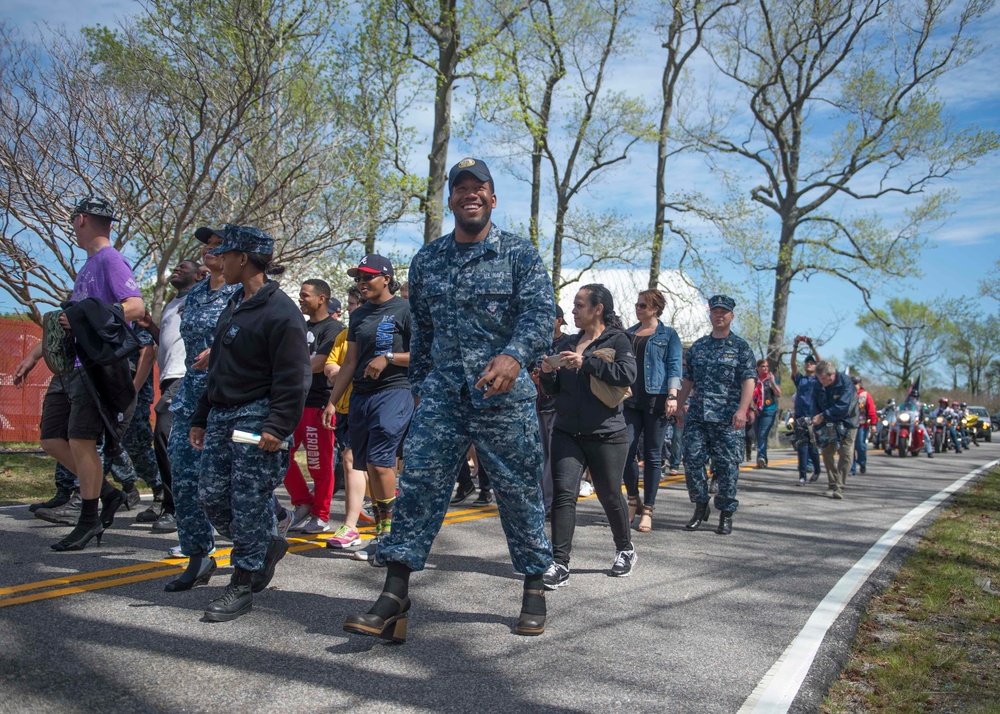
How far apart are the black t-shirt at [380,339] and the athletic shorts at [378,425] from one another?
0.24 ft

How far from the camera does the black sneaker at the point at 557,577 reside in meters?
5.37

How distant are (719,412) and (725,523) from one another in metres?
1.03

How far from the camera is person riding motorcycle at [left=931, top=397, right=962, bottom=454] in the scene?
27.1m

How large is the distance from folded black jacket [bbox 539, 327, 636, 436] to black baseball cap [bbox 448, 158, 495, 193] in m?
1.78

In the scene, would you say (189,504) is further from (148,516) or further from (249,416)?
(148,516)

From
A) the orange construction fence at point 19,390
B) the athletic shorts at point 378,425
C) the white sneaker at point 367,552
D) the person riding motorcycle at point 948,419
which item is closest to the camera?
the white sneaker at point 367,552

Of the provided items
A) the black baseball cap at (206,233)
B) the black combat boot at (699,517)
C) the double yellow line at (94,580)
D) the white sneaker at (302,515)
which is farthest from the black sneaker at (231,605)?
the black combat boot at (699,517)

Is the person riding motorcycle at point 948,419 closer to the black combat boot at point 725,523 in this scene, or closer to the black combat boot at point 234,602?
the black combat boot at point 725,523

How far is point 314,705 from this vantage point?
3096 millimetres

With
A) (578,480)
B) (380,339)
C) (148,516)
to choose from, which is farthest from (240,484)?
(148,516)

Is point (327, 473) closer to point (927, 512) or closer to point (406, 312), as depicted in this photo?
point (406, 312)

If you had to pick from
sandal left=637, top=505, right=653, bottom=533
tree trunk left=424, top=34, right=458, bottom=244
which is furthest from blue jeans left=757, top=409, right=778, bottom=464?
sandal left=637, top=505, right=653, bottom=533

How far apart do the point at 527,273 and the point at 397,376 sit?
2298mm

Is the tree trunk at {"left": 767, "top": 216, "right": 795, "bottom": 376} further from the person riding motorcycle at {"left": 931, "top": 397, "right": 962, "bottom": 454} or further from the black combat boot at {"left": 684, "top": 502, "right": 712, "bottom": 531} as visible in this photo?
the black combat boot at {"left": 684, "top": 502, "right": 712, "bottom": 531}
